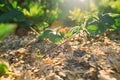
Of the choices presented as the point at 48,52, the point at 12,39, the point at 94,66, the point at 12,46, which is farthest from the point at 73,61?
the point at 12,39

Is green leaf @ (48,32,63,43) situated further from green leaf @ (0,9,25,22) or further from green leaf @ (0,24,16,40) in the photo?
green leaf @ (0,24,16,40)

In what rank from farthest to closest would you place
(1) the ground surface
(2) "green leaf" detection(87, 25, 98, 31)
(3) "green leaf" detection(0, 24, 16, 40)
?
(2) "green leaf" detection(87, 25, 98, 31) → (1) the ground surface → (3) "green leaf" detection(0, 24, 16, 40)

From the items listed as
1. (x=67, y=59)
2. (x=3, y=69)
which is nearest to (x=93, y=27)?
(x=67, y=59)

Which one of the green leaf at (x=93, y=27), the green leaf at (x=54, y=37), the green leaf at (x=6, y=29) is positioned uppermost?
the green leaf at (x=93, y=27)

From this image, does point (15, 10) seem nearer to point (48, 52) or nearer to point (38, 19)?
point (38, 19)

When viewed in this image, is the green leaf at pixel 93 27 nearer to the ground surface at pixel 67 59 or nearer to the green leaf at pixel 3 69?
the ground surface at pixel 67 59

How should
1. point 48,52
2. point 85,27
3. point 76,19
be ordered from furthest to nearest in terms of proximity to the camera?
point 76,19 → point 85,27 → point 48,52

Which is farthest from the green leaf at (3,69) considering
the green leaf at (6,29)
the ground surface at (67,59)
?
the green leaf at (6,29)

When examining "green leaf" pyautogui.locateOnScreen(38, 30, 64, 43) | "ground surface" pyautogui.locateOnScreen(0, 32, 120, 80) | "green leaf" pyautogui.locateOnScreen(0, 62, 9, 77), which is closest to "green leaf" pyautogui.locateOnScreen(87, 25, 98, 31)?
"ground surface" pyautogui.locateOnScreen(0, 32, 120, 80)
